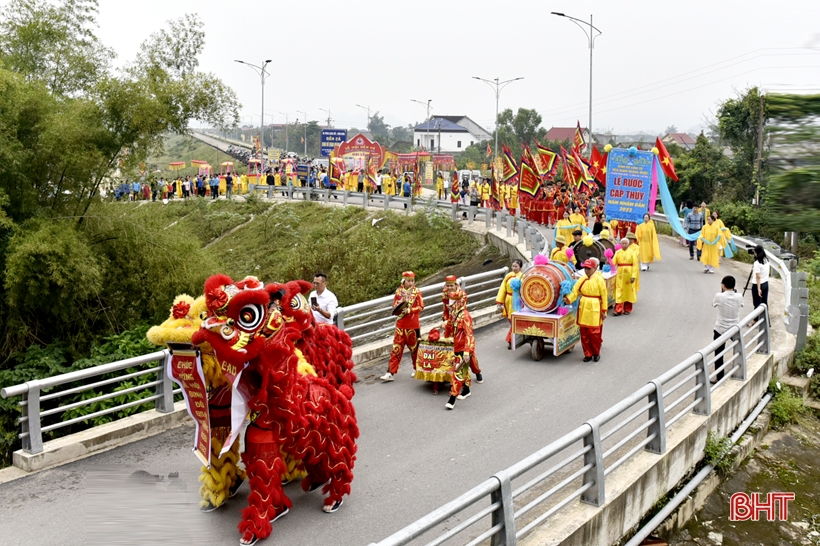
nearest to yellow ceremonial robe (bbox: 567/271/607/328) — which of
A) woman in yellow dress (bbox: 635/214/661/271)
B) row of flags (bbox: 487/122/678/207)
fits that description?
woman in yellow dress (bbox: 635/214/661/271)

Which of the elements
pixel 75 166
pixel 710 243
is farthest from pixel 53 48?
pixel 710 243

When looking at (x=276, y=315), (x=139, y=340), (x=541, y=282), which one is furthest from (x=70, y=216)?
(x=276, y=315)

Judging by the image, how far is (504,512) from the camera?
5379 millimetres

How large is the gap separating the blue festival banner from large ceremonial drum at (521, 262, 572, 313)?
24.4ft

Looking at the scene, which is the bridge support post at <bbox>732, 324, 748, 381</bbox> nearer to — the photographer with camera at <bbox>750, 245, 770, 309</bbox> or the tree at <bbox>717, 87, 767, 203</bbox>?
the photographer with camera at <bbox>750, 245, 770, 309</bbox>

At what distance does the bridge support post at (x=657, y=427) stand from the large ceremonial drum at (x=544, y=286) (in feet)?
13.8

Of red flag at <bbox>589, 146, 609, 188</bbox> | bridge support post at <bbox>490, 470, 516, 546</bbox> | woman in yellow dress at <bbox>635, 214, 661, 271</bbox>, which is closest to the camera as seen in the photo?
bridge support post at <bbox>490, 470, 516, 546</bbox>

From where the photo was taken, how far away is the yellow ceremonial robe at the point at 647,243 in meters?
19.1

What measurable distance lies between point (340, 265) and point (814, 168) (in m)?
25.6

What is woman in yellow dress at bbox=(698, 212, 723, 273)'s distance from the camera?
61.7ft

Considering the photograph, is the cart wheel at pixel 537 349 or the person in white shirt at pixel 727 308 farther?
the cart wheel at pixel 537 349

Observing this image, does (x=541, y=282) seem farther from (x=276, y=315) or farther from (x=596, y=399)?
(x=276, y=315)

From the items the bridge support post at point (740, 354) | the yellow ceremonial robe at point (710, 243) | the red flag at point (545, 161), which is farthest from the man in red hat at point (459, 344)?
the red flag at point (545, 161)

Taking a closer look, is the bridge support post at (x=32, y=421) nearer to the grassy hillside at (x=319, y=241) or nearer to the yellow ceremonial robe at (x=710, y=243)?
the grassy hillside at (x=319, y=241)
